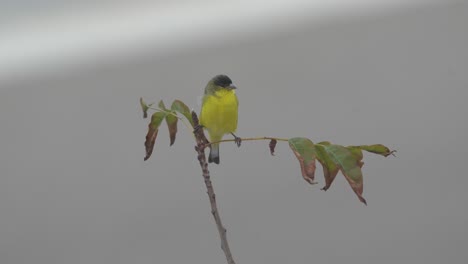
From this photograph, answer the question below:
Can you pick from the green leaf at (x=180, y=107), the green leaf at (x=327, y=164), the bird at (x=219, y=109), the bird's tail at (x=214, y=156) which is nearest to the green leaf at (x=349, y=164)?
the green leaf at (x=327, y=164)

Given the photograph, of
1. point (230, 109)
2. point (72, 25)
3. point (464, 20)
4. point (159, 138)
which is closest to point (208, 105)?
point (230, 109)

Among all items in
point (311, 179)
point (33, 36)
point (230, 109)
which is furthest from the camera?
point (33, 36)

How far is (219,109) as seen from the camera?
3.76ft

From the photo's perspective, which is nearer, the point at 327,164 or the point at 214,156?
the point at 327,164

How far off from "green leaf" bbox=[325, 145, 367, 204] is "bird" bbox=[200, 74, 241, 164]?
2.13 feet

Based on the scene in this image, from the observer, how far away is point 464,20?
5.65 feet

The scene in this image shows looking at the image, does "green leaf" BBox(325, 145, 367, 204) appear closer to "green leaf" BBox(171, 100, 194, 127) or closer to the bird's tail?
"green leaf" BBox(171, 100, 194, 127)

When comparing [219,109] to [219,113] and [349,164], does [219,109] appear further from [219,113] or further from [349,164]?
[349,164]

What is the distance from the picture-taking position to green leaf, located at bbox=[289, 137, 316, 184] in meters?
0.47

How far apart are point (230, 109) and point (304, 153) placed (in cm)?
68

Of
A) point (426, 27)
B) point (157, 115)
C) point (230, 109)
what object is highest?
point (426, 27)

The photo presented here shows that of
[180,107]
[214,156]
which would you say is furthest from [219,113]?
[180,107]

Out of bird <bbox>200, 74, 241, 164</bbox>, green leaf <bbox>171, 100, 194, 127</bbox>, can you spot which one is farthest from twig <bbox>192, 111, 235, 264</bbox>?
bird <bbox>200, 74, 241, 164</bbox>

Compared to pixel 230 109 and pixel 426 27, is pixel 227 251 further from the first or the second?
pixel 426 27
